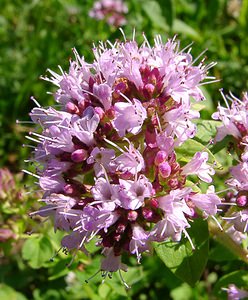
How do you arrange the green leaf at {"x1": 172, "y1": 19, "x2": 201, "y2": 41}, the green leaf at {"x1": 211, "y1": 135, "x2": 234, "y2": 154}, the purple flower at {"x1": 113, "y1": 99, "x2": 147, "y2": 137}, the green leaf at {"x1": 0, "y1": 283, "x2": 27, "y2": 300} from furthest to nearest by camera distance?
the green leaf at {"x1": 172, "y1": 19, "x2": 201, "y2": 41} < the green leaf at {"x1": 0, "y1": 283, "x2": 27, "y2": 300} < the green leaf at {"x1": 211, "y1": 135, "x2": 234, "y2": 154} < the purple flower at {"x1": 113, "y1": 99, "x2": 147, "y2": 137}

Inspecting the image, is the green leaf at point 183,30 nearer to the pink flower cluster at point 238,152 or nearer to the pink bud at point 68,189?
the pink flower cluster at point 238,152

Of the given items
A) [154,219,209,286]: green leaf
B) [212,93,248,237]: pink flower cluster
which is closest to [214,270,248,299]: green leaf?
[212,93,248,237]: pink flower cluster

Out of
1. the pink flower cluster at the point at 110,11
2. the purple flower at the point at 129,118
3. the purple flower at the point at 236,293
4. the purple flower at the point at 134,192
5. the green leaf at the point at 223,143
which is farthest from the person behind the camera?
the pink flower cluster at the point at 110,11

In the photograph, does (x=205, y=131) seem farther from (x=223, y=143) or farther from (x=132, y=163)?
(x=132, y=163)

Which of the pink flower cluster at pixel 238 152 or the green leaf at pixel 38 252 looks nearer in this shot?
the pink flower cluster at pixel 238 152

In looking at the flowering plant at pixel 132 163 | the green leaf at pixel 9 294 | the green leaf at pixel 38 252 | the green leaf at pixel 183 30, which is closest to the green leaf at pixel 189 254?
the flowering plant at pixel 132 163

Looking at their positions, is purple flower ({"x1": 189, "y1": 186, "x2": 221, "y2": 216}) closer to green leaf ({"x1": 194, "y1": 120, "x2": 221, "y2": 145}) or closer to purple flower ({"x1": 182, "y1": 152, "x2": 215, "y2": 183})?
purple flower ({"x1": 182, "y1": 152, "x2": 215, "y2": 183})

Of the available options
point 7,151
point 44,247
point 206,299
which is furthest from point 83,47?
point 206,299

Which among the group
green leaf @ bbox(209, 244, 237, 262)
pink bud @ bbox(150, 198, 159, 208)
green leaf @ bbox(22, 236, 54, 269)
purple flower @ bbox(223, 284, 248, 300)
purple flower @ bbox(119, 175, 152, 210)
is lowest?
green leaf @ bbox(22, 236, 54, 269)
